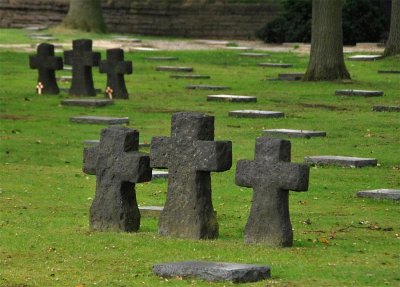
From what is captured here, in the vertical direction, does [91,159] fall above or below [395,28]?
above

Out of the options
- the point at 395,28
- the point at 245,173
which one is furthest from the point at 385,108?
the point at 245,173

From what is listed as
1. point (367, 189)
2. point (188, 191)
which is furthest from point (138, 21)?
point (188, 191)

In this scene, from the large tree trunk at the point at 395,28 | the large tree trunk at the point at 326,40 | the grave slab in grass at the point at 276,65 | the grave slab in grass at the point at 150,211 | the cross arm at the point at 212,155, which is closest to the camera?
the cross arm at the point at 212,155

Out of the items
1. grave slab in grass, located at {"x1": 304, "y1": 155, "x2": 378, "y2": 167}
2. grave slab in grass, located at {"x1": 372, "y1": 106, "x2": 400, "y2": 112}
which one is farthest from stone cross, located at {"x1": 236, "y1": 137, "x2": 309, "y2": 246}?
grave slab in grass, located at {"x1": 372, "y1": 106, "x2": 400, "y2": 112}

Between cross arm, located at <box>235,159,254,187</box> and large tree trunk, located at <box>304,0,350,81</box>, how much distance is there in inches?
740

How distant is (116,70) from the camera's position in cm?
2680

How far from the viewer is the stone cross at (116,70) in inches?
1049

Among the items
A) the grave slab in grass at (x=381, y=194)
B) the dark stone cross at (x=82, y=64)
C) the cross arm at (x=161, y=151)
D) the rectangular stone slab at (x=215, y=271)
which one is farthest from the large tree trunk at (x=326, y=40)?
the rectangular stone slab at (x=215, y=271)

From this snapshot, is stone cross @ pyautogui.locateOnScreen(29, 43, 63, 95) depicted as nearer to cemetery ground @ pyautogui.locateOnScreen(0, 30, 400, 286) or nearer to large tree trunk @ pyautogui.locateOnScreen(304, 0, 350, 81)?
cemetery ground @ pyautogui.locateOnScreen(0, 30, 400, 286)

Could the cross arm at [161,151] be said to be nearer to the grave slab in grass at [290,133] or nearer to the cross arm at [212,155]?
the cross arm at [212,155]

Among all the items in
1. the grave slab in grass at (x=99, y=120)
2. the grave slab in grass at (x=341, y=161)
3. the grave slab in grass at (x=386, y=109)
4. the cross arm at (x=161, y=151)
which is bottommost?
the grave slab in grass at (x=386, y=109)

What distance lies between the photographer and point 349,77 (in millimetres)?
31391

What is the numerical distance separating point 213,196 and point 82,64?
41.6 ft

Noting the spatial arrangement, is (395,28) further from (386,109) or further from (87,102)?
(87,102)
